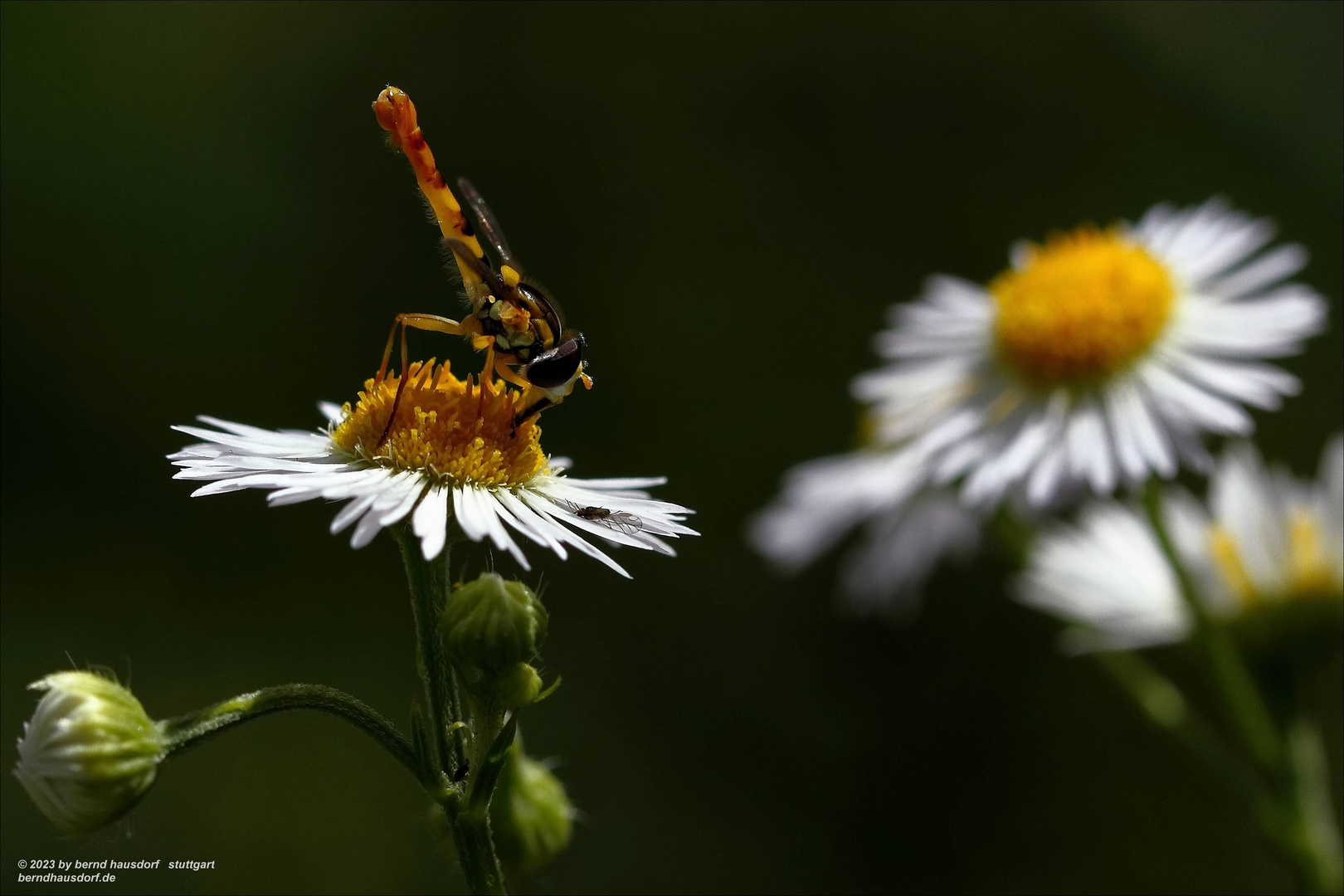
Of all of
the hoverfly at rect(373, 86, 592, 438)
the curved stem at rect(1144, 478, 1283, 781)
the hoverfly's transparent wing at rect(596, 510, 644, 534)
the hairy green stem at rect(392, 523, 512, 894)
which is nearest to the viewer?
the hairy green stem at rect(392, 523, 512, 894)

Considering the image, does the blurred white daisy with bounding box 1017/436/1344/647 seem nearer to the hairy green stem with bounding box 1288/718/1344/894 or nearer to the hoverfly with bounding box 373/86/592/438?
the hairy green stem with bounding box 1288/718/1344/894

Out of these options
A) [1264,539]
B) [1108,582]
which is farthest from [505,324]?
[1264,539]

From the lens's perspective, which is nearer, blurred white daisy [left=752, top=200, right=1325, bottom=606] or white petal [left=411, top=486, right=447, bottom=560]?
white petal [left=411, top=486, right=447, bottom=560]

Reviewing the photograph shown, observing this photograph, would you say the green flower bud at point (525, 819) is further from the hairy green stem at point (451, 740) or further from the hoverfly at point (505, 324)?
the hoverfly at point (505, 324)

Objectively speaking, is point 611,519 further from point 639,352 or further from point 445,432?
point 639,352

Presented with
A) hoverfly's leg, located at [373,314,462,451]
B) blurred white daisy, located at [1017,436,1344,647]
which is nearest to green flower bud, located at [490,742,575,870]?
hoverfly's leg, located at [373,314,462,451]

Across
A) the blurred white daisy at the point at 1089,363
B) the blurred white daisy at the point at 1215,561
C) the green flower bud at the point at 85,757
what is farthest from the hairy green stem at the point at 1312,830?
the green flower bud at the point at 85,757

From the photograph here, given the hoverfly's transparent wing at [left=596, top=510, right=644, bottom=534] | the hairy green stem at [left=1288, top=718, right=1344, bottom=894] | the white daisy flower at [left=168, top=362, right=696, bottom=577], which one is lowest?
the hairy green stem at [left=1288, top=718, right=1344, bottom=894]
